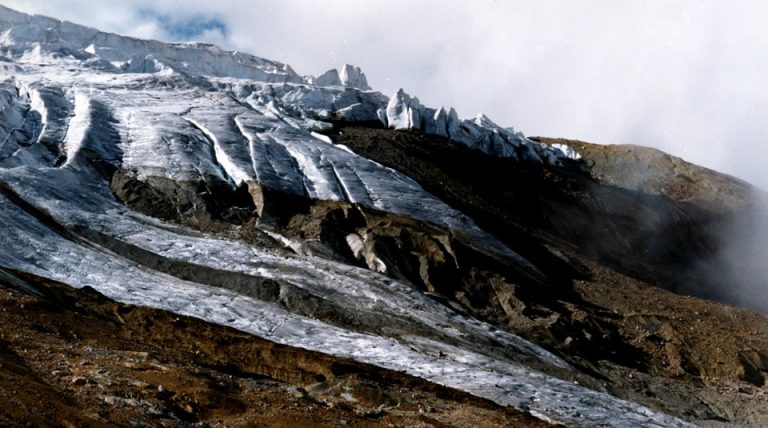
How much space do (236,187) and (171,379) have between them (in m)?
31.1

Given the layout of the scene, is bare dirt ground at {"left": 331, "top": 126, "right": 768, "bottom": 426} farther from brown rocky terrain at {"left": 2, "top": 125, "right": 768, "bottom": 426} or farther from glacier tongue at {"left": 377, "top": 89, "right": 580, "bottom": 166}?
glacier tongue at {"left": 377, "top": 89, "right": 580, "bottom": 166}

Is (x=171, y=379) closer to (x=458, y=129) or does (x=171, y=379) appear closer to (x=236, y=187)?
(x=236, y=187)

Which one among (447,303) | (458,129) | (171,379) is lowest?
(171,379)

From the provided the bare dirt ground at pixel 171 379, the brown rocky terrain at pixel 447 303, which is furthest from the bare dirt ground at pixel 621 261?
the bare dirt ground at pixel 171 379

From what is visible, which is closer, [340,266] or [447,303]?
[447,303]

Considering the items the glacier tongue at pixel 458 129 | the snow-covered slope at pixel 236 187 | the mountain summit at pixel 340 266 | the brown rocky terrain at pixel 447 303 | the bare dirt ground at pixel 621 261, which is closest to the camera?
the brown rocky terrain at pixel 447 303

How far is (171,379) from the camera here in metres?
20.8

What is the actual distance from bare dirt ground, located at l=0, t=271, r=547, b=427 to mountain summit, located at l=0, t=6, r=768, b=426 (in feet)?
0.46

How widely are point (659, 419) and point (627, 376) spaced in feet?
21.4

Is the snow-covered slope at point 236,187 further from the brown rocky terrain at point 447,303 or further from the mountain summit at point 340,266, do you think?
the brown rocky terrain at point 447,303

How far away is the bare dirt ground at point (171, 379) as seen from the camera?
17.6 meters

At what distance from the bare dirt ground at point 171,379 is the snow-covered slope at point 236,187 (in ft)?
8.48

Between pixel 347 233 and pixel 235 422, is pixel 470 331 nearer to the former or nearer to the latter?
pixel 347 233

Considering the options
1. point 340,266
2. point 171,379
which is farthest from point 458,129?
point 171,379
